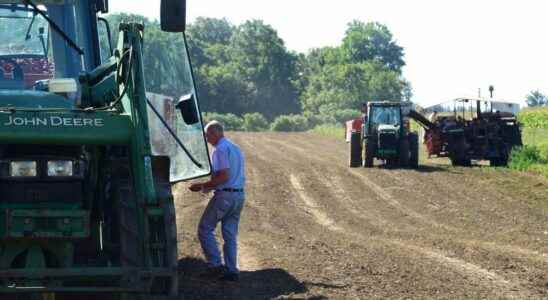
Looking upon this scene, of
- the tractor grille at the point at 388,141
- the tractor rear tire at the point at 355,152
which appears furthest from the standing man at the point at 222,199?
the tractor rear tire at the point at 355,152

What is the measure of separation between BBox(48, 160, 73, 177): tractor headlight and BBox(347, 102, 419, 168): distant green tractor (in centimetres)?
2233

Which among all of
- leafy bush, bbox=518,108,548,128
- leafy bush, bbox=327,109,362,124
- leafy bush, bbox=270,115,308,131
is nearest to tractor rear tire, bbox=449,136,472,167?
leafy bush, bbox=518,108,548,128

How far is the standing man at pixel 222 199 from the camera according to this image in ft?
35.8

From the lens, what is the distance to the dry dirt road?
10523 millimetres

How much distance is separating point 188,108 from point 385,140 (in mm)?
20682

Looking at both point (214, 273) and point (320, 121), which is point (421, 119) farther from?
point (320, 121)

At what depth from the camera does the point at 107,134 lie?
7750mm

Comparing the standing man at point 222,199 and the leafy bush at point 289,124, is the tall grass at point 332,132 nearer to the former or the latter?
the leafy bush at point 289,124

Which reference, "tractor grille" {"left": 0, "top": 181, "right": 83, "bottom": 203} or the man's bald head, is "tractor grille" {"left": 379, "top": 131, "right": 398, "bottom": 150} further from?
"tractor grille" {"left": 0, "top": 181, "right": 83, "bottom": 203}

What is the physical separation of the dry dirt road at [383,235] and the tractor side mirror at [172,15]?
2797 millimetres

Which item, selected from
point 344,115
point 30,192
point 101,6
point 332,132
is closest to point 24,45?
point 101,6

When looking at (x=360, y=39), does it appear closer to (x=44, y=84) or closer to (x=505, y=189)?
(x=505, y=189)

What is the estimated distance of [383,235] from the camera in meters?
15.8

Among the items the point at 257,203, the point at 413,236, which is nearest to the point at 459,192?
the point at 257,203
